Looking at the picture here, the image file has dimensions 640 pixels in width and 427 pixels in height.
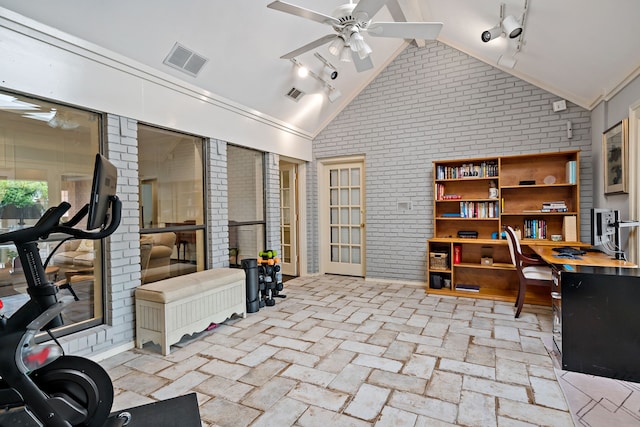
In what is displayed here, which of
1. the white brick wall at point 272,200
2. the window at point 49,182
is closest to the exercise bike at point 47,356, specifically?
the window at point 49,182

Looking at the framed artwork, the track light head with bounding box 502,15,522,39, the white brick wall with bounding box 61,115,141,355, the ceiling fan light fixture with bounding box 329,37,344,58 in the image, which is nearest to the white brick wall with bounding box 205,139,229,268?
the white brick wall with bounding box 61,115,141,355

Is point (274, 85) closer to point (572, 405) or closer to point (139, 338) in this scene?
point (139, 338)

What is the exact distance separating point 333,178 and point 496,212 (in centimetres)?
277

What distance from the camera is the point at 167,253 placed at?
369 cm

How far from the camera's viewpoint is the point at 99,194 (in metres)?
1.56

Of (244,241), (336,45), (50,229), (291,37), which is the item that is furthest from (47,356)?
(291,37)

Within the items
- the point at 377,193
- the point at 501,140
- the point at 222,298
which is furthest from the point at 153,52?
the point at 501,140

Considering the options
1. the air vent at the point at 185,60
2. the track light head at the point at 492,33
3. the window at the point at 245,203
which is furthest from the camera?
the window at the point at 245,203

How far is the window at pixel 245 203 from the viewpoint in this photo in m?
4.58

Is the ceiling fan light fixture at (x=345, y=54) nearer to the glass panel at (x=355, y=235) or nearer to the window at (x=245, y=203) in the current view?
the window at (x=245, y=203)

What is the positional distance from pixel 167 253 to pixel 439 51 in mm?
4812

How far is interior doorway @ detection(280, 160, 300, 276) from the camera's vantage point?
6.17m

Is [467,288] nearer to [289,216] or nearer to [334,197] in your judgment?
[334,197]

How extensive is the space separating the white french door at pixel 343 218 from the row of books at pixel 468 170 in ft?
4.56
